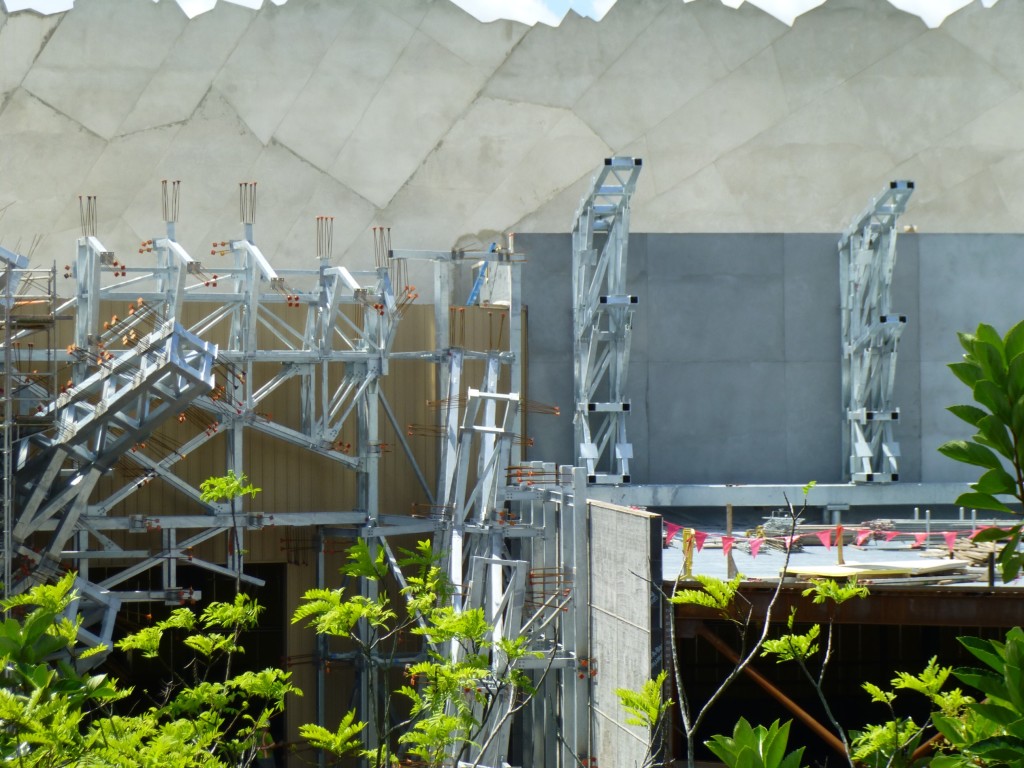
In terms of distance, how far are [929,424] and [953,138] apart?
15.4 m

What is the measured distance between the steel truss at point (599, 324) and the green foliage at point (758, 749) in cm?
2284

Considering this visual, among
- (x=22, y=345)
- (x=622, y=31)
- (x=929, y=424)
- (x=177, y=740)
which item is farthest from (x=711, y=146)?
(x=177, y=740)

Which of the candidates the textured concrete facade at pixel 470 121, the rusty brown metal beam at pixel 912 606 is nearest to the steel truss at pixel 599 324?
the rusty brown metal beam at pixel 912 606

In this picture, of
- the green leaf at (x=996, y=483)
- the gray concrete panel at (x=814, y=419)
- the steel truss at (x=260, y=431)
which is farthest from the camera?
the gray concrete panel at (x=814, y=419)

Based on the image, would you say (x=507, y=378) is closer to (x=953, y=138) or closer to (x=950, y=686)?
(x=950, y=686)

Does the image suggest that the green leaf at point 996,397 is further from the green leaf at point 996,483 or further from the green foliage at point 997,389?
the green leaf at point 996,483

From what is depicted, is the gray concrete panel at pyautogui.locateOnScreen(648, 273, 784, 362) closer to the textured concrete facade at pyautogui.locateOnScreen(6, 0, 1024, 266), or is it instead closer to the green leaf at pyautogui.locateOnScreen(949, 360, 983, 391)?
the textured concrete facade at pyautogui.locateOnScreen(6, 0, 1024, 266)

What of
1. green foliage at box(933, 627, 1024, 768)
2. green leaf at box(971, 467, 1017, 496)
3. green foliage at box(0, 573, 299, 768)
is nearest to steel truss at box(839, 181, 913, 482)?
green foliage at box(0, 573, 299, 768)

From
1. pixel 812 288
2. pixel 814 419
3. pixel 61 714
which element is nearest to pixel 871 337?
pixel 812 288

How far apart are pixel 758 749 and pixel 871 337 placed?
2530cm

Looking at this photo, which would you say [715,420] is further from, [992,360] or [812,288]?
[992,360]

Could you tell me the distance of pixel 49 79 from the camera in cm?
4281

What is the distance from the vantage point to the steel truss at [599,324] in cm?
2906

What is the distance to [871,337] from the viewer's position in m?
30.2
